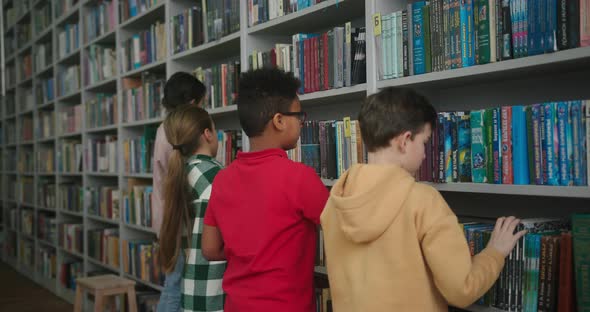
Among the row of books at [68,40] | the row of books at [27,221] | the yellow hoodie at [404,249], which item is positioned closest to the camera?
the yellow hoodie at [404,249]

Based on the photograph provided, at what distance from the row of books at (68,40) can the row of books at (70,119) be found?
19.5 inches

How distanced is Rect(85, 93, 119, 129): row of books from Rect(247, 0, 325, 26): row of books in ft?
6.39

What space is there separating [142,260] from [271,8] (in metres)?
1.99

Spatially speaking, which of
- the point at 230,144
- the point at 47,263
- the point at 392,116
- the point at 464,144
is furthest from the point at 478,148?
the point at 47,263

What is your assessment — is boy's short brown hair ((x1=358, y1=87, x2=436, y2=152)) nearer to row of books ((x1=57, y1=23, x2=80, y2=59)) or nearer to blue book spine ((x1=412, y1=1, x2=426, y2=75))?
blue book spine ((x1=412, y1=1, x2=426, y2=75))

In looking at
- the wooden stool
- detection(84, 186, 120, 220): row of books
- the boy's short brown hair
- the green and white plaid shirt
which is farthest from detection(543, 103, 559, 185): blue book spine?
detection(84, 186, 120, 220): row of books

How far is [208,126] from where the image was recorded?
2203mm

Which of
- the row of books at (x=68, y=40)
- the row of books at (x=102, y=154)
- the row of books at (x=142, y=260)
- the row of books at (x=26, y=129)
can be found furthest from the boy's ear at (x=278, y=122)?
the row of books at (x=26, y=129)

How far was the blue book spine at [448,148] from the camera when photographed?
1719mm

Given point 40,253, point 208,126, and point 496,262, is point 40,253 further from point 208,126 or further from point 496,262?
point 496,262

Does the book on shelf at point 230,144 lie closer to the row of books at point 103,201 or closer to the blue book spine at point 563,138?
the row of books at point 103,201

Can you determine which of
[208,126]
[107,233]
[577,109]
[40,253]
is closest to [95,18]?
[107,233]

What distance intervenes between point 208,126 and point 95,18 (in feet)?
9.70

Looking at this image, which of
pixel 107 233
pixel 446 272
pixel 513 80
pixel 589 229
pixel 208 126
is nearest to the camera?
pixel 446 272
